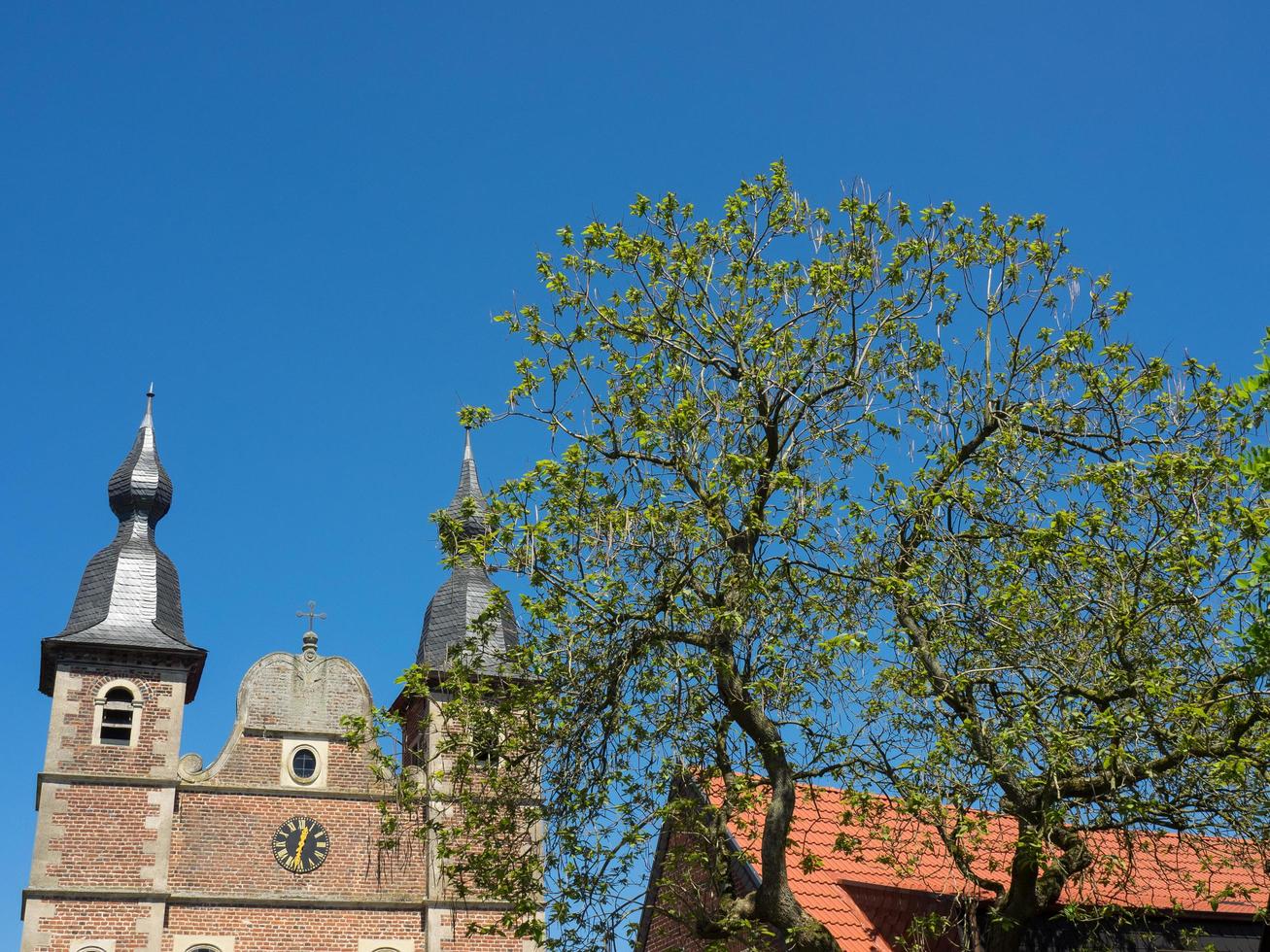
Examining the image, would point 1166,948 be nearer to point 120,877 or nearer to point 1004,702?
point 1004,702

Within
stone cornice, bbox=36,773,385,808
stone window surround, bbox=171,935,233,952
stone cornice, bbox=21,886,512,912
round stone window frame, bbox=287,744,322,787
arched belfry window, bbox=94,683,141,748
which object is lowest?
stone window surround, bbox=171,935,233,952

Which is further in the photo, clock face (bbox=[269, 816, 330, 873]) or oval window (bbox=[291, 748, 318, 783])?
oval window (bbox=[291, 748, 318, 783])

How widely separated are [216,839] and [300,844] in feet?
5.04

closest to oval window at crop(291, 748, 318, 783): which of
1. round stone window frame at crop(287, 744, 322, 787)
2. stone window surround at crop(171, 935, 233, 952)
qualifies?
round stone window frame at crop(287, 744, 322, 787)

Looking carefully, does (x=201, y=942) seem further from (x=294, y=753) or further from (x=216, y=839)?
(x=294, y=753)

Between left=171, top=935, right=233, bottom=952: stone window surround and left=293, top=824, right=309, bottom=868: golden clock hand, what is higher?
left=293, top=824, right=309, bottom=868: golden clock hand

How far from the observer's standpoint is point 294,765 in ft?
92.2

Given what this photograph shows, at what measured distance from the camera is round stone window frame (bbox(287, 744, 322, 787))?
28.0 metres

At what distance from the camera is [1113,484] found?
11875 mm

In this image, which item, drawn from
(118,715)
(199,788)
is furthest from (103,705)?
(199,788)

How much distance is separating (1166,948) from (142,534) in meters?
20.9

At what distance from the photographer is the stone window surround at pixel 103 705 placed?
27.0 meters

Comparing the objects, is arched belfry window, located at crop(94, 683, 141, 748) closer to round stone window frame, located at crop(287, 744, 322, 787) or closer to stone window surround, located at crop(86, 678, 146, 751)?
stone window surround, located at crop(86, 678, 146, 751)

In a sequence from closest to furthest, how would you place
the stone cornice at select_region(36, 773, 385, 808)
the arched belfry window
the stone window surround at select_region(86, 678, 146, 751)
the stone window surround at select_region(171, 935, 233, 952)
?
the stone window surround at select_region(171, 935, 233, 952)
the stone cornice at select_region(36, 773, 385, 808)
the stone window surround at select_region(86, 678, 146, 751)
the arched belfry window
